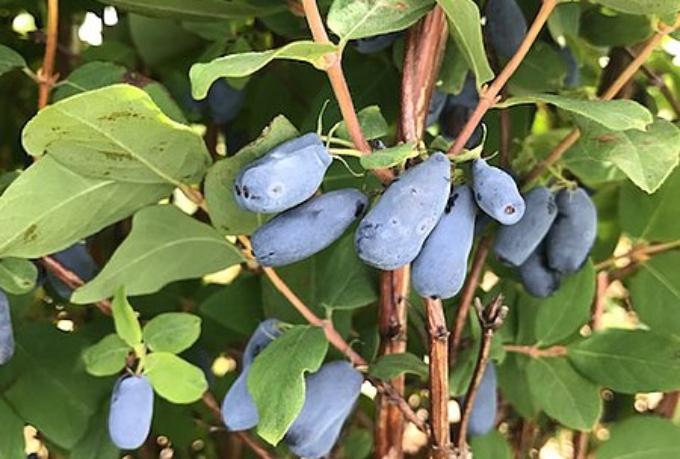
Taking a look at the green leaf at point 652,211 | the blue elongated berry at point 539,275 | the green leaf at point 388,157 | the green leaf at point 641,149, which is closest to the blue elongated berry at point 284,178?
the green leaf at point 388,157

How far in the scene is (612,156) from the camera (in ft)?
1.68

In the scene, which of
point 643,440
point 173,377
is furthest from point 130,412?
point 643,440

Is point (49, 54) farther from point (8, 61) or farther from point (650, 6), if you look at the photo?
point (650, 6)

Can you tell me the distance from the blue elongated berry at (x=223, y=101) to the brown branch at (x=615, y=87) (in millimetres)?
266

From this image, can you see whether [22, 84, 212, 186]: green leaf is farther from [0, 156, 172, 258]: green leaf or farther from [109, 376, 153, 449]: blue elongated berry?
[109, 376, 153, 449]: blue elongated berry

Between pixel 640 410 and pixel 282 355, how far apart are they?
21.1 inches

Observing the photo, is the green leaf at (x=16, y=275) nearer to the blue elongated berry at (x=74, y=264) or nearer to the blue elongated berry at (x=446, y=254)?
the blue elongated berry at (x=74, y=264)

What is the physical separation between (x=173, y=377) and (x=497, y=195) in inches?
9.4

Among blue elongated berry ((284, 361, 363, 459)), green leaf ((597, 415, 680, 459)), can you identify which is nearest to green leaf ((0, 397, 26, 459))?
blue elongated berry ((284, 361, 363, 459))

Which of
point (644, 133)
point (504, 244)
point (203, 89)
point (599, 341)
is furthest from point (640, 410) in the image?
point (203, 89)

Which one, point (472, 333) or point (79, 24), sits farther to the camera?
point (79, 24)

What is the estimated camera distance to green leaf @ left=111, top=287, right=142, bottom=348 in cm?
60

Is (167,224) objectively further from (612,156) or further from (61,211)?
(612,156)

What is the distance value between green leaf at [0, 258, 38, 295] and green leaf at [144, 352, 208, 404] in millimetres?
79
